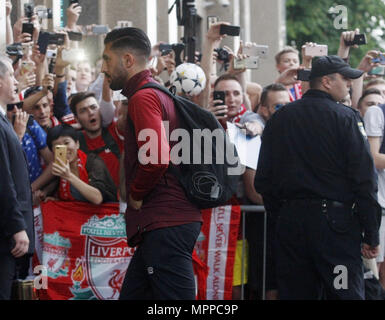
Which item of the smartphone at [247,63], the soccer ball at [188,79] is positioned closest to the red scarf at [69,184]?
the soccer ball at [188,79]

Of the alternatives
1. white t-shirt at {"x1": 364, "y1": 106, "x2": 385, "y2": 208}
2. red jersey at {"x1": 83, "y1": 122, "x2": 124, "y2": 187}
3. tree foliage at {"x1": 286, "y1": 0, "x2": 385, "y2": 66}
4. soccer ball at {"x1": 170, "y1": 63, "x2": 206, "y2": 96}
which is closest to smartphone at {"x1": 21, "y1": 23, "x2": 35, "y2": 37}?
red jersey at {"x1": 83, "y1": 122, "x2": 124, "y2": 187}

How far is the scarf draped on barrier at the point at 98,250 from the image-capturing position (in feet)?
22.4

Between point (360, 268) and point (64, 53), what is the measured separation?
3169 millimetres

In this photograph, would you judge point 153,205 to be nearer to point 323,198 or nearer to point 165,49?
point 323,198

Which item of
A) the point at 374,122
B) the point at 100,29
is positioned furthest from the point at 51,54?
the point at 374,122

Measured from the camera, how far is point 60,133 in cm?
689

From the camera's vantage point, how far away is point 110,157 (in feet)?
22.7

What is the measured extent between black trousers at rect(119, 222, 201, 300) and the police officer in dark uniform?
1002 millimetres

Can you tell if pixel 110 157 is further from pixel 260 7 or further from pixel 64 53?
pixel 260 7

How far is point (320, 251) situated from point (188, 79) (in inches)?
72.9

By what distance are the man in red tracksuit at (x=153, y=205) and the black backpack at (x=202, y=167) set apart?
0.14ft

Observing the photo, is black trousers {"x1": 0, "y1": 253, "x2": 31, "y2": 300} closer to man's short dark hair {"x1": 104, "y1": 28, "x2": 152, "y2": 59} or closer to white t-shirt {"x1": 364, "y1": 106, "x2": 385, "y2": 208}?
man's short dark hair {"x1": 104, "y1": 28, "x2": 152, "y2": 59}

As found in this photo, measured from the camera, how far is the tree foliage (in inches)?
930
